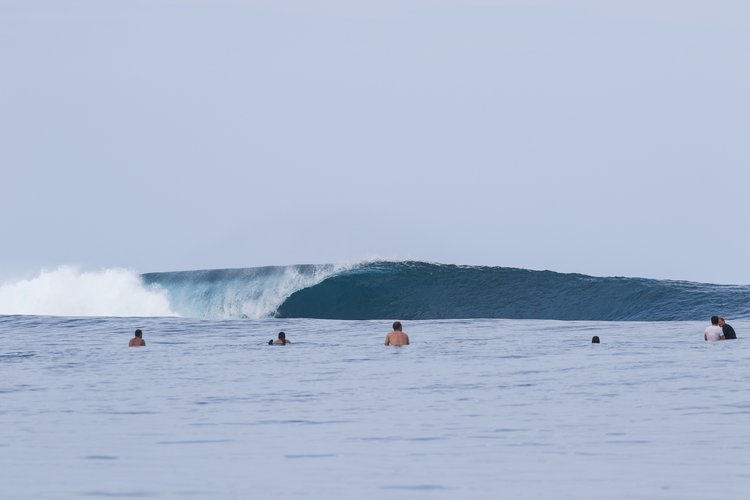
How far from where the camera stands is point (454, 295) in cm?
4409

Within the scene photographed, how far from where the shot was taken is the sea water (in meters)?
9.33

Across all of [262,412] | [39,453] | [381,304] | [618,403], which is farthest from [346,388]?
[381,304]

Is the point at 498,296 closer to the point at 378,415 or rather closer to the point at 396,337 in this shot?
the point at 396,337

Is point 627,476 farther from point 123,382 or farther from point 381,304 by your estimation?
point 381,304

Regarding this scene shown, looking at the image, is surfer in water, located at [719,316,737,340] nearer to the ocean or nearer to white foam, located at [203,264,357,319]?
the ocean

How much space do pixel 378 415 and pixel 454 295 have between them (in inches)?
1188

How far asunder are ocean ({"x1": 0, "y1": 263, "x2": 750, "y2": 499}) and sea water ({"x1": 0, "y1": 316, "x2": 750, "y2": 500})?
0.11ft

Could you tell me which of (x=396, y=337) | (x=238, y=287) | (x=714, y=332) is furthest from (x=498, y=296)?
(x=714, y=332)

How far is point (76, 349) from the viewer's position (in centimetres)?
2716

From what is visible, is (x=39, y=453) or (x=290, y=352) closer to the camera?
(x=39, y=453)

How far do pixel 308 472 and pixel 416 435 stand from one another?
2521 millimetres

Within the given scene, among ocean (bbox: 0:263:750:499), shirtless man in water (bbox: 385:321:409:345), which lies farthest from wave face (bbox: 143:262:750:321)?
shirtless man in water (bbox: 385:321:409:345)

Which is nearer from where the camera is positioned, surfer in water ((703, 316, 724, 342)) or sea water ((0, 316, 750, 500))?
sea water ((0, 316, 750, 500))

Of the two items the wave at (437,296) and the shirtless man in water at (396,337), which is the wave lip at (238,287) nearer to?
the wave at (437,296)
